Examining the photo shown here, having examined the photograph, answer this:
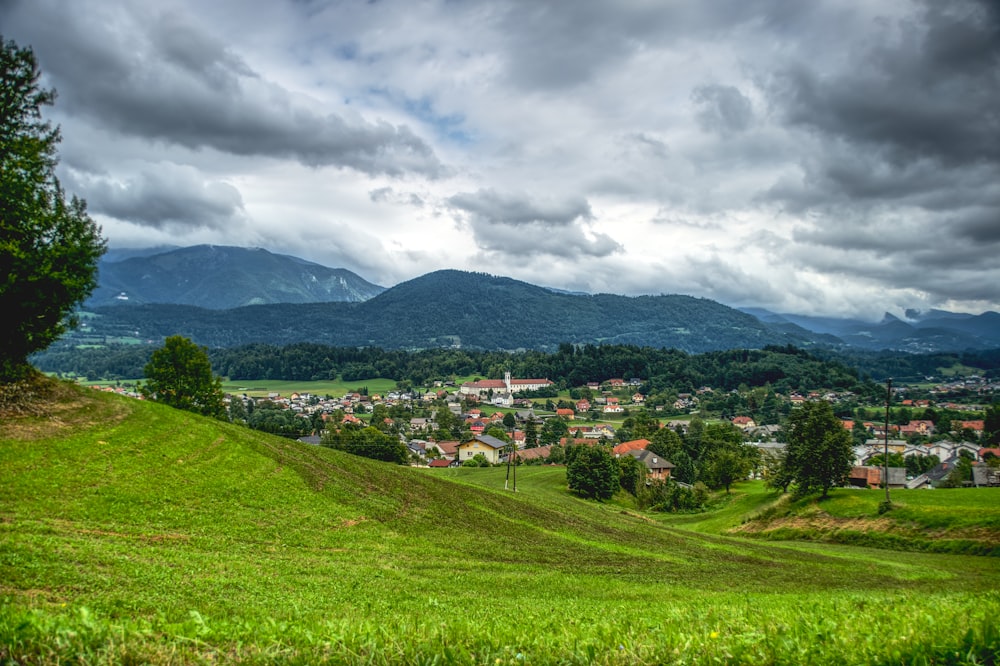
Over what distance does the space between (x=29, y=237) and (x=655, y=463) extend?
93.7 m

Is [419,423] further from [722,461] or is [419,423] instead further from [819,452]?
[819,452]

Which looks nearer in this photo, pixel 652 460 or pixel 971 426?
pixel 652 460

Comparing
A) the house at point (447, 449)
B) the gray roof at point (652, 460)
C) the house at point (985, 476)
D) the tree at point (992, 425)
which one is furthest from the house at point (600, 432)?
the tree at point (992, 425)

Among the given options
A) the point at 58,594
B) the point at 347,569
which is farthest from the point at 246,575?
the point at 58,594

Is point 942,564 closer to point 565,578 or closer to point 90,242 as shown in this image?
point 565,578

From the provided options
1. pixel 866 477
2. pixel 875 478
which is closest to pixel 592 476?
pixel 866 477

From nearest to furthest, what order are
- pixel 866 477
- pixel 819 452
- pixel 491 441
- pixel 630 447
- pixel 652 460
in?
pixel 819 452
pixel 866 477
pixel 652 460
pixel 630 447
pixel 491 441

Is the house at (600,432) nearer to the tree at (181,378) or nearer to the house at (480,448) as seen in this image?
the house at (480,448)

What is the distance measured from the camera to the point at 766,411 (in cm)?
17412

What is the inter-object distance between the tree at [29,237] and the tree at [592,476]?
198ft

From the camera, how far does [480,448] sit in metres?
116

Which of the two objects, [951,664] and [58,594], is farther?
[58,594]

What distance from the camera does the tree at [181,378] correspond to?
59.8 m

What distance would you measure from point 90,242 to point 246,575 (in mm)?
23176
